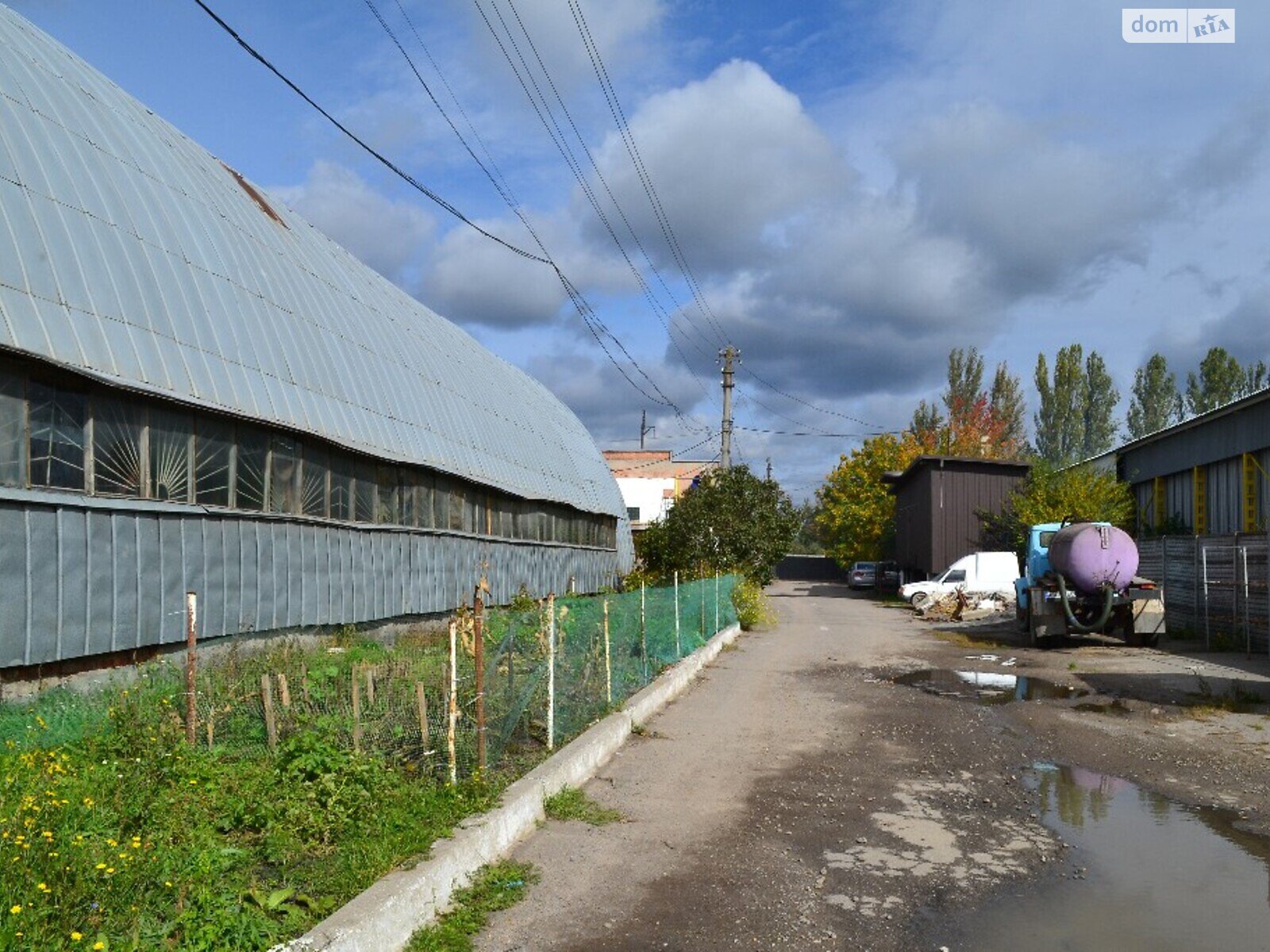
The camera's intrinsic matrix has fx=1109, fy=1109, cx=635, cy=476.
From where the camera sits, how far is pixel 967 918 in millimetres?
6285

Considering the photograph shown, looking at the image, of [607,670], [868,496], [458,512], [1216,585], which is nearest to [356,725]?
[607,670]

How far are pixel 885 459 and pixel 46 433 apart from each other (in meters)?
56.6

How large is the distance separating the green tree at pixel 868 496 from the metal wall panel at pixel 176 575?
4620 cm

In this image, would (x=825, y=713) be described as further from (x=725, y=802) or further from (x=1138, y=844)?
(x=1138, y=844)

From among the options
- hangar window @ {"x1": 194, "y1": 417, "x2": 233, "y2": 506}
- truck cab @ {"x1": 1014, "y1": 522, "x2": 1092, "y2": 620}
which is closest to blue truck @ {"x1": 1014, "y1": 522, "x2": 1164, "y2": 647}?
truck cab @ {"x1": 1014, "y1": 522, "x2": 1092, "y2": 620}

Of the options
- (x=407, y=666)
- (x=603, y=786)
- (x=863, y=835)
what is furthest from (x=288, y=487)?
(x=863, y=835)

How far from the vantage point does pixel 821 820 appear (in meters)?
8.54

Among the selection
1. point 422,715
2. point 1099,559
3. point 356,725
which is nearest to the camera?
point 356,725

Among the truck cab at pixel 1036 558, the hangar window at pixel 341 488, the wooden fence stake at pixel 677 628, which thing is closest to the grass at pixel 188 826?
the hangar window at pixel 341 488

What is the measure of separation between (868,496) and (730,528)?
106 ft

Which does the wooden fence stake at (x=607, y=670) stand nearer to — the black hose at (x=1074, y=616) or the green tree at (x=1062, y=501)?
the black hose at (x=1074, y=616)

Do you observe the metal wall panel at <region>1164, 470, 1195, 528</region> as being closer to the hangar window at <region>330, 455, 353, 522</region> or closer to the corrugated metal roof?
the corrugated metal roof

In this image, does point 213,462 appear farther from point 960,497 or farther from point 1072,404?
point 1072,404

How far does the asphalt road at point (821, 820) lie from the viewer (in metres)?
6.27
